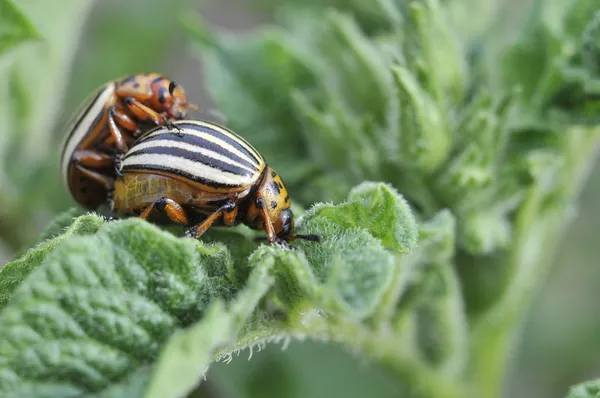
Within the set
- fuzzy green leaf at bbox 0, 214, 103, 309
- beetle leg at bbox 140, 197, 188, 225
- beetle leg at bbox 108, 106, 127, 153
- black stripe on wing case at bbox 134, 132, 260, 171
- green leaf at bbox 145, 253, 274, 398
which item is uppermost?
beetle leg at bbox 108, 106, 127, 153

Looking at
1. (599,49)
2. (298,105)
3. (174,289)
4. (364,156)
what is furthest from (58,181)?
(599,49)

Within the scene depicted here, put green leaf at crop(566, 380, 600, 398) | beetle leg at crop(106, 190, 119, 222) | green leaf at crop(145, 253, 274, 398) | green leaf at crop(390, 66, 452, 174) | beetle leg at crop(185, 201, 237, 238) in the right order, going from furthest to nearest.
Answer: beetle leg at crop(106, 190, 119, 222), green leaf at crop(390, 66, 452, 174), beetle leg at crop(185, 201, 237, 238), green leaf at crop(566, 380, 600, 398), green leaf at crop(145, 253, 274, 398)

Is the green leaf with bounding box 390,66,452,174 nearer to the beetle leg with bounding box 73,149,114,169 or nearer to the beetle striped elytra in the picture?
the beetle striped elytra

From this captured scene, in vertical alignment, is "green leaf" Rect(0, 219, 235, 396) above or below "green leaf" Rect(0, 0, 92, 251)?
below

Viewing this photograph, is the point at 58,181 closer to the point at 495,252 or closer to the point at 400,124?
the point at 400,124

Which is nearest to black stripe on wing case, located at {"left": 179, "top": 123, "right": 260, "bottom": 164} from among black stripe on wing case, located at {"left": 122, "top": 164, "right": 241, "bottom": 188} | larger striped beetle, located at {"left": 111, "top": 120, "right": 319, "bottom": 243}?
larger striped beetle, located at {"left": 111, "top": 120, "right": 319, "bottom": 243}

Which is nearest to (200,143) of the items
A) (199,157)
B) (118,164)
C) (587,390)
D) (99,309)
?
(199,157)

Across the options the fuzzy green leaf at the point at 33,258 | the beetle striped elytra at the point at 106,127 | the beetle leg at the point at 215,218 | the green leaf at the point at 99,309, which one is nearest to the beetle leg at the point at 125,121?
the beetle striped elytra at the point at 106,127
